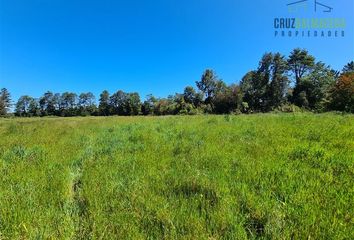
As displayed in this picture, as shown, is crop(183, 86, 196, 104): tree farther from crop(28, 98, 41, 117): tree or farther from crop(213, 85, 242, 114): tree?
crop(28, 98, 41, 117): tree

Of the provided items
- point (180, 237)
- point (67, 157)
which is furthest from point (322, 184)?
point (67, 157)

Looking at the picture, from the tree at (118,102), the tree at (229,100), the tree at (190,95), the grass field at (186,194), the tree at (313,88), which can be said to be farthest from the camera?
the tree at (118,102)

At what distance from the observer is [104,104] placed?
102688 millimetres

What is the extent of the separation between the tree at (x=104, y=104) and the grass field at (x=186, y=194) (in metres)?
95.2

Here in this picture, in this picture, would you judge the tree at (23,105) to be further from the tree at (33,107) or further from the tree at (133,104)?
the tree at (133,104)

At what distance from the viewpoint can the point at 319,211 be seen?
11.4 feet

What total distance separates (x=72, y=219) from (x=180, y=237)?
5.31ft

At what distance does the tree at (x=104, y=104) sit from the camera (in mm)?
99562

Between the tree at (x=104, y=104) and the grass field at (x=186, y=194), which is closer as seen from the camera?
the grass field at (x=186, y=194)

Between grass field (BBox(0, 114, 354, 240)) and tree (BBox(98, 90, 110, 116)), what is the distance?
312 feet

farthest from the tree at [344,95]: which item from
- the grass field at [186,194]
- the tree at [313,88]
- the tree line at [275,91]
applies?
the grass field at [186,194]

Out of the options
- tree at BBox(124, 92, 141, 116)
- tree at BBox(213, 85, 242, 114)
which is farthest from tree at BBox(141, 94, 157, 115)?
tree at BBox(213, 85, 242, 114)

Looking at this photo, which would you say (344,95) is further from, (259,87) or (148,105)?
(148,105)

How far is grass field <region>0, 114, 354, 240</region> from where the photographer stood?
3.23 m
